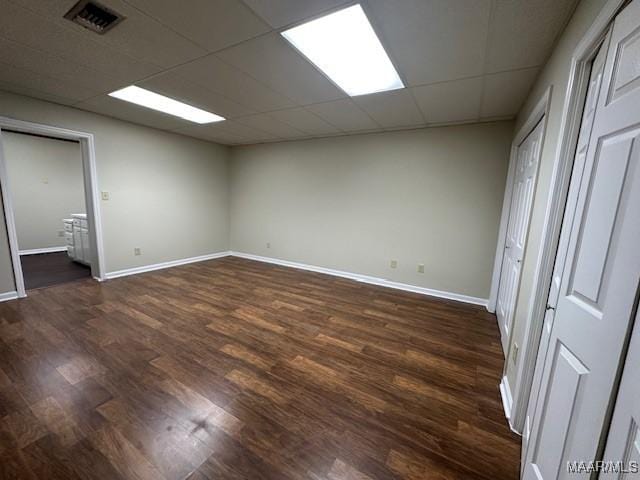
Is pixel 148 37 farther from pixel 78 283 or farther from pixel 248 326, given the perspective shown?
pixel 78 283

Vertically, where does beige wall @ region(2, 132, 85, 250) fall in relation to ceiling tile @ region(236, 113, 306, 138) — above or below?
below

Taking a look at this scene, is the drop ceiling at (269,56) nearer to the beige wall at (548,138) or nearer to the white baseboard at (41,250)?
the beige wall at (548,138)

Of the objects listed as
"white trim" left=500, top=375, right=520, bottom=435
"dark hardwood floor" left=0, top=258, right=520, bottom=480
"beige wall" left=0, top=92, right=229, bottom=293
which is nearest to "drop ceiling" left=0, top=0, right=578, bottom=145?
"beige wall" left=0, top=92, right=229, bottom=293

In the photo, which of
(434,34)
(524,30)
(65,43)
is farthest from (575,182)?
(65,43)

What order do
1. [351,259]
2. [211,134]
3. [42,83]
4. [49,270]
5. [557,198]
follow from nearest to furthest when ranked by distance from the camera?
[557,198], [42,83], [49,270], [351,259], [211,134]

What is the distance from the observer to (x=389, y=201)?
12.8 ft

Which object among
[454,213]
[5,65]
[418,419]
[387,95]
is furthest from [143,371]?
[454,213]

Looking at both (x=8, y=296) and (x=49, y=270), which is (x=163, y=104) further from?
(x=49, y=270)

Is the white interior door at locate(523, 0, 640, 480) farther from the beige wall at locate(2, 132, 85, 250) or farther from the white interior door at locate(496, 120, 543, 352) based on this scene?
the beige wall at locate(2, 132, 85, 250)

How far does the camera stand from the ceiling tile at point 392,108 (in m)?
2.54

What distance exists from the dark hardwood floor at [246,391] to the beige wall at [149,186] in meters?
1.24

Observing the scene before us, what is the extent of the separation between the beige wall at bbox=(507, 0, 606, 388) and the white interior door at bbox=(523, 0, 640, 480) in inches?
20.0

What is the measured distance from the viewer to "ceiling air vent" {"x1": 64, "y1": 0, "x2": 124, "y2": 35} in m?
1.47

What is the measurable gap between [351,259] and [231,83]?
3011 mm
